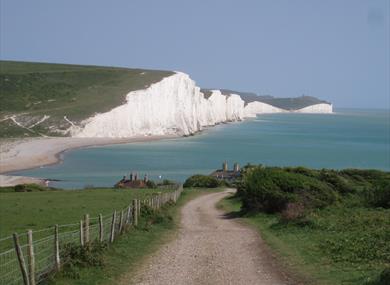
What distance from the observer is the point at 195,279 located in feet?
34.3

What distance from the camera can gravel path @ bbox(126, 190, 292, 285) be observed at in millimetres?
10516

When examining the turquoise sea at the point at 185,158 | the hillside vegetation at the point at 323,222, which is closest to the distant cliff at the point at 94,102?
the turquoise sea at the point at 185,158

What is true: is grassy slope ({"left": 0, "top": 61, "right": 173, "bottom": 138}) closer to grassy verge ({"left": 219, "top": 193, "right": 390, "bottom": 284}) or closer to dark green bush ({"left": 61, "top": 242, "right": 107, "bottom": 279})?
grassy verge ({"left": 219, "top": 193, "right": 390, "bottom": 284})

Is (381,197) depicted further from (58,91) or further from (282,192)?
(58,91)

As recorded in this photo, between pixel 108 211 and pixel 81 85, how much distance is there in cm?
10749

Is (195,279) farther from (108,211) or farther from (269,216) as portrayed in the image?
(108,211)

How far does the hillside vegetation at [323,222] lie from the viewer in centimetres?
1114

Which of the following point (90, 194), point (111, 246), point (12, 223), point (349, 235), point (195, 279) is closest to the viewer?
point (195, 279)

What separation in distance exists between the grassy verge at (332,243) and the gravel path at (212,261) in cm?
45

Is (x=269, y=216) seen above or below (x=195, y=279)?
below

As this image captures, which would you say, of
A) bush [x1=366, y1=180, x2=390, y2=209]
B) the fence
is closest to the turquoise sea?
bush [x1=366, y1=180, x2=390, y2=209]

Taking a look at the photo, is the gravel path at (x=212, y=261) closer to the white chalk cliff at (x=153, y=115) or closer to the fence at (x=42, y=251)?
the fence at (x=42, y=251)

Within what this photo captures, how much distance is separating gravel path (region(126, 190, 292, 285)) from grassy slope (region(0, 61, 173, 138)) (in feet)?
259

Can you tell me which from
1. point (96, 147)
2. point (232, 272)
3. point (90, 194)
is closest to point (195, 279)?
point (232, 272)
